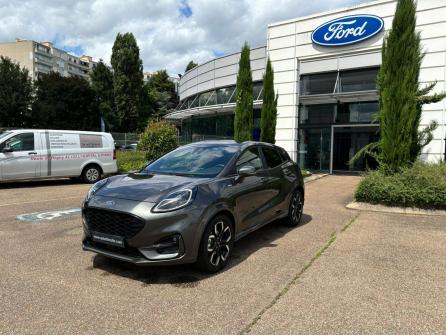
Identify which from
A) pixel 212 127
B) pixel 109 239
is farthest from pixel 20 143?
pixel 212 127

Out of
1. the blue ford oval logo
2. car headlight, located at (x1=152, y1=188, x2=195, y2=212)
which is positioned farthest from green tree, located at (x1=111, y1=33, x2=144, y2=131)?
car headlight, located at (x1=152, y1=188, x2=195, y2=212)

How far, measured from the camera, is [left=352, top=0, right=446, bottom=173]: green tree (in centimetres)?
917

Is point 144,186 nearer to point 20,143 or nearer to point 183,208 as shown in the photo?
point 183,208

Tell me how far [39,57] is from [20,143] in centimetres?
9019

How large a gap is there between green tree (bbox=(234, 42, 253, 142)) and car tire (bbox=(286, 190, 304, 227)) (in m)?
9.01

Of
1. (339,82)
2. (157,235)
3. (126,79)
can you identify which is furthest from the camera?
(126,79)

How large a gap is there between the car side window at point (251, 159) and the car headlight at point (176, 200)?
3.79ft

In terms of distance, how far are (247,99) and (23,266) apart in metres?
12.7

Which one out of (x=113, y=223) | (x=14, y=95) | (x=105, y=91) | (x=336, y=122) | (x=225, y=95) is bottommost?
(x=113, y=223)

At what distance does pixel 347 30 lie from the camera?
15.0m

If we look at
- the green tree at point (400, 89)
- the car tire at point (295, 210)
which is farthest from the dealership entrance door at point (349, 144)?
the car tire at point (295, 210)

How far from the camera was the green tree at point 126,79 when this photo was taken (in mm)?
49844

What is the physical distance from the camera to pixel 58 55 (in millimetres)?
100000

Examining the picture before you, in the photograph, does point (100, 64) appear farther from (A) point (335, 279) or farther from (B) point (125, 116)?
(A) point (335, 279)
